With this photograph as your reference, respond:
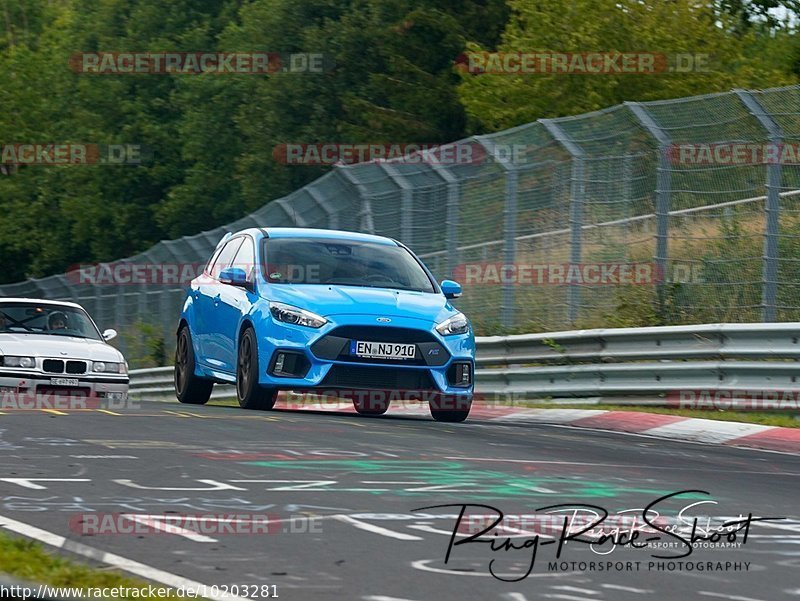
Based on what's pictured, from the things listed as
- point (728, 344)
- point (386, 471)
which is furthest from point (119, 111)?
point (386, 471)

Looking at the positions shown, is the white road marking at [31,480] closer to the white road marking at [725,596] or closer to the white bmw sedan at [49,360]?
the white road marking at [725,596]

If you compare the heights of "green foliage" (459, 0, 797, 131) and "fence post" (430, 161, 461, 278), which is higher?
"green foliage" (459, 0, 797, 131)

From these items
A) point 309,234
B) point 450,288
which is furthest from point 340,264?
point 450,288

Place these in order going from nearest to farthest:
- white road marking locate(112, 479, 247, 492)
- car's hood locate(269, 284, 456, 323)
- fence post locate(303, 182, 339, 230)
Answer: white road marking locate(112, 479, 247, 492) → car's hood locate(269, 284, 456, 323) → fence post locate(303, 182, 339, 230)

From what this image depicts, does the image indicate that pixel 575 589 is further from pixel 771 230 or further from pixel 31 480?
pixel 771 230

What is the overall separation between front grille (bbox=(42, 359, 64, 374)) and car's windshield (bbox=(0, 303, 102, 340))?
1025mm

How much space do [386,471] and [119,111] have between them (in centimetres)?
6026

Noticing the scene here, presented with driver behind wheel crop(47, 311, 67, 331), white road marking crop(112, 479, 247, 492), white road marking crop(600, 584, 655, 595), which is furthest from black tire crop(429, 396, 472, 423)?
white road marking crop(600, 584, 655, 595)

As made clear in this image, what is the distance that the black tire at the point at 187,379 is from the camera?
16.6 metres

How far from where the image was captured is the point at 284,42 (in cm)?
6247

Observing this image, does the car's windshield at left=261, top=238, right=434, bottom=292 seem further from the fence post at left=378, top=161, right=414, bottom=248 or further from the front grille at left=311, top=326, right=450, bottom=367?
the fence post at left=378, top=161, right=414, bottom=248

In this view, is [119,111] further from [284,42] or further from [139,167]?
[284,42]

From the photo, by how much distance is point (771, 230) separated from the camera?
15.3 meters

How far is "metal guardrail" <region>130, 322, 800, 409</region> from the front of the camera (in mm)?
14406
